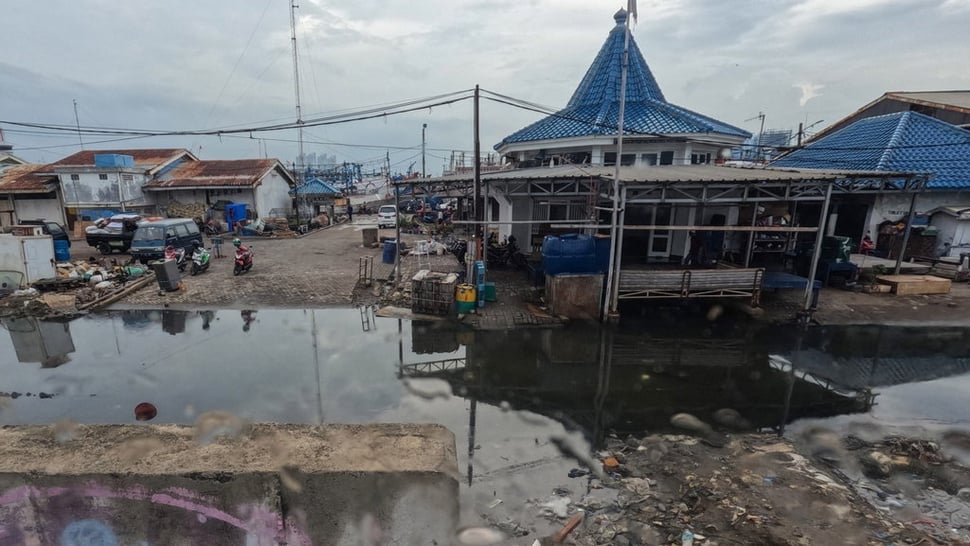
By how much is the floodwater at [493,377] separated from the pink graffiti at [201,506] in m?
2.15

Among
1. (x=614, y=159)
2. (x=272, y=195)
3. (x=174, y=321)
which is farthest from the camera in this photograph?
(x=272, y=195)

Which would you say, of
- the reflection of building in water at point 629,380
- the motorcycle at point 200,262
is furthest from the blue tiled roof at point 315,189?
the reflection of building in water at point 629,380

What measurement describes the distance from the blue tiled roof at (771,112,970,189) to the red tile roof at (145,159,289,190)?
31.2 m

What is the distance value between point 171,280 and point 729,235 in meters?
20.0

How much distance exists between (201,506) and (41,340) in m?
11.0

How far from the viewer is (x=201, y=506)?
3605 millimetres

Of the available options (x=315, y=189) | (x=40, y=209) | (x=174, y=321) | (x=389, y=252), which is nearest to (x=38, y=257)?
(x=174, y=321)

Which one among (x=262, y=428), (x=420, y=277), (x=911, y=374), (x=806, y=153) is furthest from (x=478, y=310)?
(x=806, y=153)

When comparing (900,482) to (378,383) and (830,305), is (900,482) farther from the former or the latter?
(830,305)

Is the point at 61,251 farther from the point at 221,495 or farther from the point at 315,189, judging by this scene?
the point at 221,495

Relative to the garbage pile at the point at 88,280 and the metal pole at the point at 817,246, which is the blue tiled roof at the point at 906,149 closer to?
the metal pole at the point at 817,246

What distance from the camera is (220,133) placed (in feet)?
42.4

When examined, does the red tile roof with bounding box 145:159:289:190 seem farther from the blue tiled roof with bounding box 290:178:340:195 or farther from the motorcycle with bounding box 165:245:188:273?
the motorcycle with bounding box 165:245:188:273

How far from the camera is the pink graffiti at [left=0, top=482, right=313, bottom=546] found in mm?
3525
